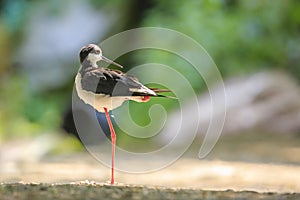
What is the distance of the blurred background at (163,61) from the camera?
4.61 meters

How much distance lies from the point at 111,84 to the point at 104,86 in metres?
0.02

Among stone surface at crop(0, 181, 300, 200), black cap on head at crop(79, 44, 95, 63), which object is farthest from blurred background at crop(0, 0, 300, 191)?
black cap on head at crop(79, 44, 95, 63)

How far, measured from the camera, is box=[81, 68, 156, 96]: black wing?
5.14 feet

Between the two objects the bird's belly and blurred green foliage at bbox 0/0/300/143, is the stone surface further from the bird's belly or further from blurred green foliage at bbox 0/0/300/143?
blurred green foliage at bbox 0/0/300/143

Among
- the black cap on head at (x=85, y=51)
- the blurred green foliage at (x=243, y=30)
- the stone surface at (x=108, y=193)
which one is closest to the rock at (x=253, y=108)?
the blurred green foliage at (x=243, y=30)

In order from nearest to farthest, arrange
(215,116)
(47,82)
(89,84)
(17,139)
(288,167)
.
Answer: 1. (89,84)
2. (288,167)
3. (215,116)
4. (17,139)
5. (47,82)

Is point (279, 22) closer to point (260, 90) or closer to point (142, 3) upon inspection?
point (260, 90)

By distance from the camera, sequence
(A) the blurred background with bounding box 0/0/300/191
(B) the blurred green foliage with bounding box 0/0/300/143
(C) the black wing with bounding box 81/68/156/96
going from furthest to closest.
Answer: (B) the blurred green foliage with bounding box 0/0/300/143 → (A) the blurred background with bounding box 0/0/300/191 → (C) the black wing with bounding box 81/68/156/96

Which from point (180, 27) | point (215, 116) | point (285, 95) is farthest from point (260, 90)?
point (180, 27)

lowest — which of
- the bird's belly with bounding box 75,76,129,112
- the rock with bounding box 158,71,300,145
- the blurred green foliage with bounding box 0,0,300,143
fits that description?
the bird's belly with bounding box 75,76,129,112

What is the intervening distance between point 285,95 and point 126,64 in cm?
134

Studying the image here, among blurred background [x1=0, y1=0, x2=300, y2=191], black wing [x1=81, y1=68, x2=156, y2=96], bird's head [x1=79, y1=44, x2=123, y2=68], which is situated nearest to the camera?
black wing [x1=81, y1=68, x2=156, y2=96]

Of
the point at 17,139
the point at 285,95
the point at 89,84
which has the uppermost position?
the point at 285,95

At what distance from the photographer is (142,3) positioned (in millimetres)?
6184
